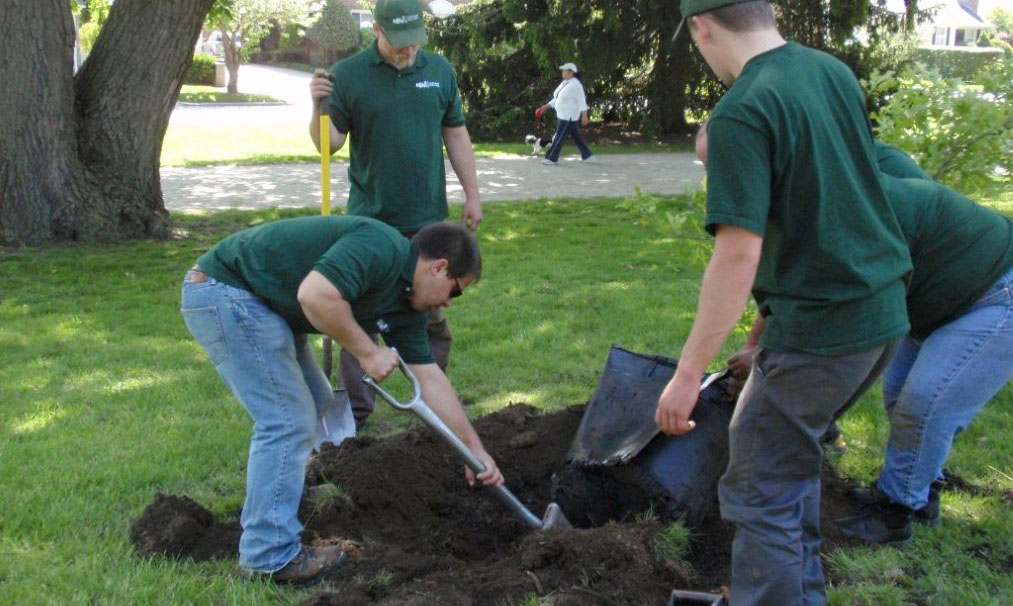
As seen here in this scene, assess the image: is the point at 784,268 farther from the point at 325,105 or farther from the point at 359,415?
the point at 359,415

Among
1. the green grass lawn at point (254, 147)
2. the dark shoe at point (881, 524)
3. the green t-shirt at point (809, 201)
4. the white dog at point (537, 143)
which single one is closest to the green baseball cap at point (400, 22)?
the green t-shirt at point (809, 201)

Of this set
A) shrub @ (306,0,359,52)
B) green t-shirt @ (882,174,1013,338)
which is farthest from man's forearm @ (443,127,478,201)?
shrub @ (306,0,359,52)

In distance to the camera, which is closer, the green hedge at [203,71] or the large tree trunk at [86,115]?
the large tree trunk at [86,115]

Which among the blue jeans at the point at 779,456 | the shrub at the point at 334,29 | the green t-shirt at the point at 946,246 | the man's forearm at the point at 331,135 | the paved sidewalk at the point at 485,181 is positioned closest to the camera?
the blue jeans at the point at 779,456

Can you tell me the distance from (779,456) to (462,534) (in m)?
1.59

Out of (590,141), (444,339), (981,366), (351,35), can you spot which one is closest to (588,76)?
(590,141)

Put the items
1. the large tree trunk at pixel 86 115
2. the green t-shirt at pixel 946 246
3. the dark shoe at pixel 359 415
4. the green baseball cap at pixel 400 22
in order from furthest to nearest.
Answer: the large tree trunk at pixel 86 115 < the dark shoe at pixel 359 415 < the green baseball cap at pixel 400 22 < the green t-shirt at pixel 946 246

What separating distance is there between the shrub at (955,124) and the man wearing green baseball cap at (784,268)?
2.15 meters

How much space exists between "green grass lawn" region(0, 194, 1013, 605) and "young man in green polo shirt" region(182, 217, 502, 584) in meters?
0.21

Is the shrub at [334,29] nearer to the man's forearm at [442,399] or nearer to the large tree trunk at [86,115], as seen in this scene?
the large tree trunk at [86,115]

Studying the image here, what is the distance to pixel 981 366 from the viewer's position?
11.0 feet

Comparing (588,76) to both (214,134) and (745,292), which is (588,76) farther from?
(745,292)

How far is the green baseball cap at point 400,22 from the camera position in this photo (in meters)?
4.44

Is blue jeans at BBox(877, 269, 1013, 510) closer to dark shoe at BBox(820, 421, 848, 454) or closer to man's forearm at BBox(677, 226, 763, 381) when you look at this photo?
dark shoe at BBox(820, 421, 848, 454)
